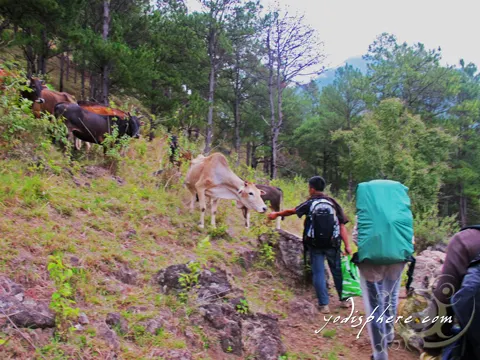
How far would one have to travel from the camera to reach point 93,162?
8.60m

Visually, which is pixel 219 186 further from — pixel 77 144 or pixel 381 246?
pixel 381 246

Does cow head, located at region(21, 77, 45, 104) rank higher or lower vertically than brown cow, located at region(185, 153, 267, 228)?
higher

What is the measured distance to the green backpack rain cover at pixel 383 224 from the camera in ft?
12.8

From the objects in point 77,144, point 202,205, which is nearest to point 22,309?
point 202,205

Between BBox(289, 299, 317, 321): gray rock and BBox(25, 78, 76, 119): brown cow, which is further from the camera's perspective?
BBox(25, 78, 76, 119): brown cow

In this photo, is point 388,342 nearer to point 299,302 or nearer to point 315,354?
point 315,354

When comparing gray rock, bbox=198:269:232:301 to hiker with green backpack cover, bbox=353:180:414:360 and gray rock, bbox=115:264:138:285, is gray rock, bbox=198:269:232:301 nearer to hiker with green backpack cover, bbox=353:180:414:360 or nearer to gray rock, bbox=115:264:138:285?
gray rock, bbox=115:264:138:285

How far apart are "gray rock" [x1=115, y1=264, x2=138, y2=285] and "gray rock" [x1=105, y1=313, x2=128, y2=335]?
88 centimetres

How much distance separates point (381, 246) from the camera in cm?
390

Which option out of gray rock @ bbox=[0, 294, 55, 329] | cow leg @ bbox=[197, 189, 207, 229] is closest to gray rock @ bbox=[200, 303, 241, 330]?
gray rock @ bbox=[0, 294, 55, 329]

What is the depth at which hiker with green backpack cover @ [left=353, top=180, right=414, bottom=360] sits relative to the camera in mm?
3908

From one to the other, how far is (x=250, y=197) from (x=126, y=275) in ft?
12.0

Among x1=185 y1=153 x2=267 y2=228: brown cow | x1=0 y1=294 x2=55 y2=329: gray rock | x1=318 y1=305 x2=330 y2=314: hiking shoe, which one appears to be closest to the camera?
x1=0 y1=294 x2=55 y2=329: gray rock

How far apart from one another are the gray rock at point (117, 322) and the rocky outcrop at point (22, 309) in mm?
535
